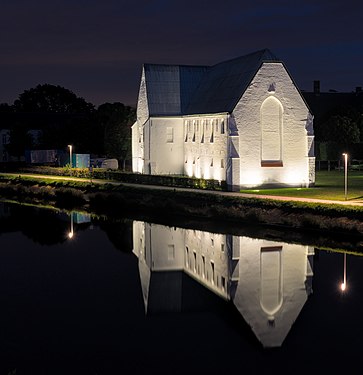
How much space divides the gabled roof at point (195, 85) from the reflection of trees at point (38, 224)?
12608mm

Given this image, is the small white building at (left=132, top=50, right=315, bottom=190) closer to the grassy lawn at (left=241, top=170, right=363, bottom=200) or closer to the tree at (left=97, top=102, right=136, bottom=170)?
the grassy lawn at (left=241, top=170, right=363, bottom=200)

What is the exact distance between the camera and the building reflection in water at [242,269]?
20125mm

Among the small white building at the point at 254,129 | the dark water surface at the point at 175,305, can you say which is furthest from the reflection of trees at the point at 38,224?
the small white building at the point at 254,129

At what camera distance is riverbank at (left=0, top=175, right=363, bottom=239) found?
3100cm

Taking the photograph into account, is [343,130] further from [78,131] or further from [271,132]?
[78,131]

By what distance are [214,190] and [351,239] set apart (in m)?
14.5

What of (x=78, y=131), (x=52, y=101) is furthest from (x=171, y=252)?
(x=52, y=101)

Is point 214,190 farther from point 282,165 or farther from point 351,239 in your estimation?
point 351,239

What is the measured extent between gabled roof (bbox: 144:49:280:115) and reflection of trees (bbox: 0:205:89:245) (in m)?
12.6

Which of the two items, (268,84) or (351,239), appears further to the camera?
(268,84)

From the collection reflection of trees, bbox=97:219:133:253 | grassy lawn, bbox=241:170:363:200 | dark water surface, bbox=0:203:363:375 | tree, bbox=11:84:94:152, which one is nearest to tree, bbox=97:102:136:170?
tree, bbox=11:84:94:152

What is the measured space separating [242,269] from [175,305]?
5612 millimetres

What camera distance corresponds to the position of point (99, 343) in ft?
56.6

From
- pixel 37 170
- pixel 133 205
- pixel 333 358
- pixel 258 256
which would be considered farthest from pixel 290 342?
pixel 37 170
